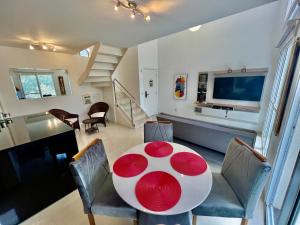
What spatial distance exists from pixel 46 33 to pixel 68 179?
2.73m

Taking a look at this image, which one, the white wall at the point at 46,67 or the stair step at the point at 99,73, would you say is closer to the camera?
the white wall at the point at 46,67

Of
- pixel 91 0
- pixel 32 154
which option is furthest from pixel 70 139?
pixel 91 0

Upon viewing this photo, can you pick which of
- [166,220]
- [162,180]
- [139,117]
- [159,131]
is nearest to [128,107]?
[139,117]

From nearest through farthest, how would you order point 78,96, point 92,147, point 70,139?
point 92,147, point 70,139, point 78,96

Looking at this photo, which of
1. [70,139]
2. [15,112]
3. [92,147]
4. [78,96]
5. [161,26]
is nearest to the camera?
[92,147]

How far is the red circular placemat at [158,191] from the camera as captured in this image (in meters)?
0.96

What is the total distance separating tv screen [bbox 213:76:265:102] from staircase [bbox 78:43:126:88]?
10.8 ft

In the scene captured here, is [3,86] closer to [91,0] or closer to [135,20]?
[91,0]

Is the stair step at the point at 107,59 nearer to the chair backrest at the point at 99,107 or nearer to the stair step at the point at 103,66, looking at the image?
the stair step at the point at 103,66

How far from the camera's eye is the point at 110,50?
3.55 meters

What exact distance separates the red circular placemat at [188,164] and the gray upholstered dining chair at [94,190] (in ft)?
1.88

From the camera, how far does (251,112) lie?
3764 millimetres

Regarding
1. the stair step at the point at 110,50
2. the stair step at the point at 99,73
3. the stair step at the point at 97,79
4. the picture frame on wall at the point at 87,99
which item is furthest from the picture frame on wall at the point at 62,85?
the stair step at the point at 110,50

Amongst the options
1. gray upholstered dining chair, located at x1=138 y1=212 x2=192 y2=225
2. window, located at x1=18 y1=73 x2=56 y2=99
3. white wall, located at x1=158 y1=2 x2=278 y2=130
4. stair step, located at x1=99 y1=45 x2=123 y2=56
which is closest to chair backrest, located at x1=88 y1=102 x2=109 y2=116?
window, located at x1=18 y1=73 x2=56 y2=99
